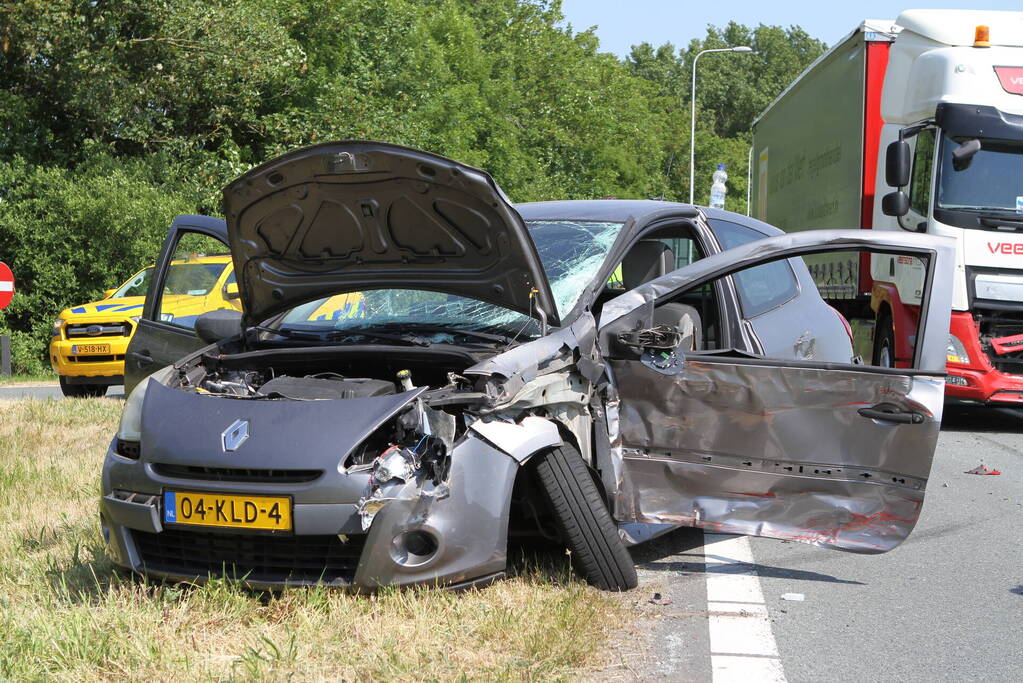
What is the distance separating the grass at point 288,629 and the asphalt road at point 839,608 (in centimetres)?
31

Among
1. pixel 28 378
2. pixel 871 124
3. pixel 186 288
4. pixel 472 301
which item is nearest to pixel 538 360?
pixel 472 301

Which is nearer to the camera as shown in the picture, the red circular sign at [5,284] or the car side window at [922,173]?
the car side window at [922,173]

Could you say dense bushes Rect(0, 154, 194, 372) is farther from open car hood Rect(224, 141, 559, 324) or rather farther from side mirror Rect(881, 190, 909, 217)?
open car hood Rect(224, 141, 559, 324)

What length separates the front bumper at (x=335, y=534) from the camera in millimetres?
3988

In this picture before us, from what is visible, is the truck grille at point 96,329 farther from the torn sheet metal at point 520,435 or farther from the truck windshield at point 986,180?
the torn sheet metal at point 520,435

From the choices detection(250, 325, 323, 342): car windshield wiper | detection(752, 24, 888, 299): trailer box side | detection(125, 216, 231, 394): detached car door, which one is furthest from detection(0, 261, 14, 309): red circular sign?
detection(250, 325, 323, 342): car windshield wiper

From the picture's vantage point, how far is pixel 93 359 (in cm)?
1327

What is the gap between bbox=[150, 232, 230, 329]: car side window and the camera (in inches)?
275

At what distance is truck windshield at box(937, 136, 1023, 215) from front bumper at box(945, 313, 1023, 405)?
996 millimetres

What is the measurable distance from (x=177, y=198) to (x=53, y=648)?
18374 mm

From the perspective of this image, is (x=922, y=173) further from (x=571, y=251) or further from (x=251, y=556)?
(x=251, y=556)

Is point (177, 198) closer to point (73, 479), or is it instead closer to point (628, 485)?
point (73, 479)

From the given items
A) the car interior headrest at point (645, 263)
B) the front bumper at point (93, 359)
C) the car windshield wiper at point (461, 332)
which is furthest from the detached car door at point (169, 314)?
the front bumper at point (93, 359)

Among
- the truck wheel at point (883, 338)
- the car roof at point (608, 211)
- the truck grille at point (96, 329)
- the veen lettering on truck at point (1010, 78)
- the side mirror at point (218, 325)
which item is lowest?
the truck grille at point (96, 329)
